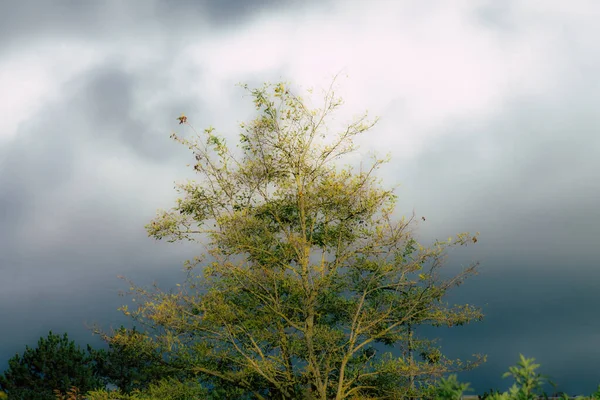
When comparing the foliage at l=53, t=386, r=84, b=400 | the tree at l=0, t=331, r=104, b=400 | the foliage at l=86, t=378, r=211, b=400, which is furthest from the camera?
the tree at l=0, t=331, r=104, b=400

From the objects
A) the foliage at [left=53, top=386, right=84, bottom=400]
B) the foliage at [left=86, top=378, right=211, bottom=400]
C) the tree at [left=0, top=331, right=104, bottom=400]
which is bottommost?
the foliage at [left=86, top=378, right=211, bottom=400]

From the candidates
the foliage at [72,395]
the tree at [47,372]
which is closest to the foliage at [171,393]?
the foliage at [72,395]

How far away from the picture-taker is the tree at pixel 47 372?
121ft

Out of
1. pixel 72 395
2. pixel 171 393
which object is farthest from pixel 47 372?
pixel 171 393

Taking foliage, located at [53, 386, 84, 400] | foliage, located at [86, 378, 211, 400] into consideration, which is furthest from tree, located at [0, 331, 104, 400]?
foliage, located at [86, 378, 211, 400]

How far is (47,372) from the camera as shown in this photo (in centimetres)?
3884

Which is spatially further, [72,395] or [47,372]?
[47,372]

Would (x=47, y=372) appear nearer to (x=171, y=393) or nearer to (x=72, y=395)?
(x=72, y=395)

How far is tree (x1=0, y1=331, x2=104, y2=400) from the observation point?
37000 millimetres

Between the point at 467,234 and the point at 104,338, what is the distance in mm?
11692

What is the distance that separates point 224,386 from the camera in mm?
19609

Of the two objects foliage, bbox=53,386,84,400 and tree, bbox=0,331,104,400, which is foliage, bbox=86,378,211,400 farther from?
tree, bbox=0,331,104,400

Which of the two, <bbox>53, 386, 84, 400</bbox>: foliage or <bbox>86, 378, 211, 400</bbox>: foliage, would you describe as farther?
<bbox>53, 386, 84, 400</bbox>: foliage

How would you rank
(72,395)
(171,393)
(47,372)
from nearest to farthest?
1. (171,393)
2. (72,395)
3. (47,372)
